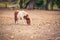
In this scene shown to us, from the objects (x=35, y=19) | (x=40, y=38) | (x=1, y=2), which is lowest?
(x=40, y=38)

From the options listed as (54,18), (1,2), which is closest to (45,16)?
(54,18)

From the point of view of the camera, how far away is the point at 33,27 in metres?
3.60

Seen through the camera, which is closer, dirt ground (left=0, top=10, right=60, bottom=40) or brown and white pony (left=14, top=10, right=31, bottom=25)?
dirt ground (left=0, top=10, right=60, bottom=40)

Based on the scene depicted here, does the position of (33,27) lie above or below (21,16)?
below

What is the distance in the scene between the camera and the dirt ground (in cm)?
348

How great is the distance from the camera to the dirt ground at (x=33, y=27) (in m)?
3.48

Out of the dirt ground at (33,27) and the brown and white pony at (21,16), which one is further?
the brown and white pony at (21,16)

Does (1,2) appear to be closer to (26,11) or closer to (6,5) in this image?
(6,5)

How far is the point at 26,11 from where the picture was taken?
3.69 m

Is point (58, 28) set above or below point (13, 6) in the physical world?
below

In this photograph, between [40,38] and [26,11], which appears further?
[26,11]

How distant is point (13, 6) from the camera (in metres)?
3.68

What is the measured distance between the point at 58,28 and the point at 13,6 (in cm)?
69

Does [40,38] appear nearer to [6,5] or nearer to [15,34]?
[15,34]
